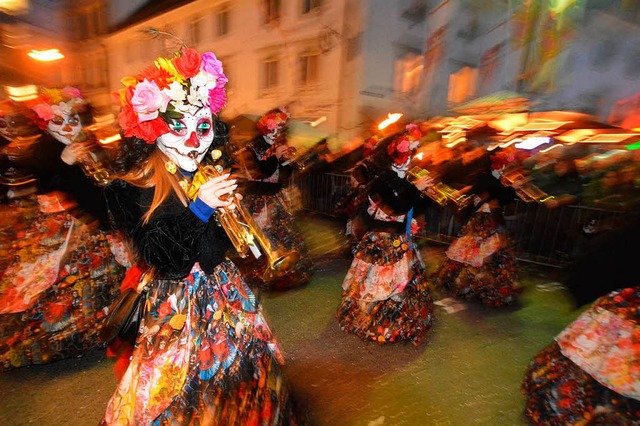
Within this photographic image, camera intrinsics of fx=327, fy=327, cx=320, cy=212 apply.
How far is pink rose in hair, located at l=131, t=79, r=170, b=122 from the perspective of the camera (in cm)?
155

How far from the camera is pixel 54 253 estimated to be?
2992mm

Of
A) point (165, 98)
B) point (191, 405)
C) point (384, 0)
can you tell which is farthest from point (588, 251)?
point (384, 0)

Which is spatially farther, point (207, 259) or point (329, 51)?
point (329, 51)

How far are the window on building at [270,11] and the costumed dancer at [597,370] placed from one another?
1492cm

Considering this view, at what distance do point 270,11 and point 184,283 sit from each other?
15.2m

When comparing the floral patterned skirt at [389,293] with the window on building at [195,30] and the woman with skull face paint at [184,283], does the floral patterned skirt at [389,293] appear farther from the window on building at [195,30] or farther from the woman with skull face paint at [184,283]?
the window on building at [195,30]

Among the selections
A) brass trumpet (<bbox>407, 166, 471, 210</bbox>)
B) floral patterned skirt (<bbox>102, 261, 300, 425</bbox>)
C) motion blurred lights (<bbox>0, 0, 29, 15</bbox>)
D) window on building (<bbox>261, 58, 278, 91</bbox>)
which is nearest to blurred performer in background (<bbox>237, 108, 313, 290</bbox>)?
brass trumpet (<bbox>407, 166, 471, 210</bbox>)

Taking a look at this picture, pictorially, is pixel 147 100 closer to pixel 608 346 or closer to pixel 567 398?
pixel 608 346

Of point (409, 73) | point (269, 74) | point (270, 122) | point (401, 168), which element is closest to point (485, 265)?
point (401, 168)

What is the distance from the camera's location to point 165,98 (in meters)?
1.65

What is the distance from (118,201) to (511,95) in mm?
13350

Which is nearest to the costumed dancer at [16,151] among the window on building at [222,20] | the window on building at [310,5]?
the window on building at [310,5]

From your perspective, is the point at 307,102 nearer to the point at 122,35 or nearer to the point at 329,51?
the point at 329,51

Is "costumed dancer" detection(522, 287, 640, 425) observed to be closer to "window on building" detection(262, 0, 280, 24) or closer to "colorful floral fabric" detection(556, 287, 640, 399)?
"colorful floral fabric" detection(556, 287, 640, 399)
